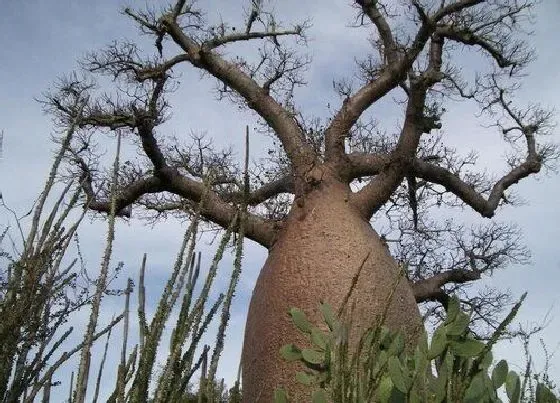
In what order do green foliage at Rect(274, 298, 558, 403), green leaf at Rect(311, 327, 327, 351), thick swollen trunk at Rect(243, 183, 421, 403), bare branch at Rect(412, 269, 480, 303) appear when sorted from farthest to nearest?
bare branch at Rect(412, 269, 480, 303)
thick swollen trunk at Rect(243, 183, 421, 403)
green leaf at Rect(311, 327, 327, 351)
green foliage at Rect(274, 298, 558, 403)

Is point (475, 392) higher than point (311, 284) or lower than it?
lower

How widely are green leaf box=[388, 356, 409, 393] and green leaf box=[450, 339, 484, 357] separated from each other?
0.42 ft

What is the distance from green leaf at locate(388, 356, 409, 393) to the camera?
982 mm

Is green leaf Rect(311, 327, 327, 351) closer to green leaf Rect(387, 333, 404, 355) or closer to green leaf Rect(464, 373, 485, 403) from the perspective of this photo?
green leaf Rect(387, 333, 404, 355)

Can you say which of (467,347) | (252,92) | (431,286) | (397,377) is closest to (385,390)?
(397,377)

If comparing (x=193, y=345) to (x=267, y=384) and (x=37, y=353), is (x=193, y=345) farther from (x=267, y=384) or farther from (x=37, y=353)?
(x=267, y=384)

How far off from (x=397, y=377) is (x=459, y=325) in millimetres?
156

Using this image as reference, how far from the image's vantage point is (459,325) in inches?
42.0

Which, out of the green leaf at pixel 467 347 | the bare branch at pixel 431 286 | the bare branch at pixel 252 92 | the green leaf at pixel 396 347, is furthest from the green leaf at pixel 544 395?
the bare branch at pixel 431 286

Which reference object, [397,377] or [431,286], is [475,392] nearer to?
[397,377]

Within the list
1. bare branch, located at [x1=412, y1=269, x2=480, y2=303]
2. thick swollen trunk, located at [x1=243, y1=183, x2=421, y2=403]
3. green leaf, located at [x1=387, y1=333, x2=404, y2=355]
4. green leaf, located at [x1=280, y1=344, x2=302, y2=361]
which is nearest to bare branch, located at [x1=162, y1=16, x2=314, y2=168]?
thick swollen trunk, located at [x1=243, y1=183, x2=421, y2=403]

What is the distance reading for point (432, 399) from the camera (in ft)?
3.36

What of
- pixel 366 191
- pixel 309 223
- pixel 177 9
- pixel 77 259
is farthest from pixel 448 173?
pixel 77 259

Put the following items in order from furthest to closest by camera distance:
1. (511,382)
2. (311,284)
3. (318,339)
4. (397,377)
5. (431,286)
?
1. (431,286)
2. (311,284)
3. (318,339)
4. (511,382)
5. (397,377)
